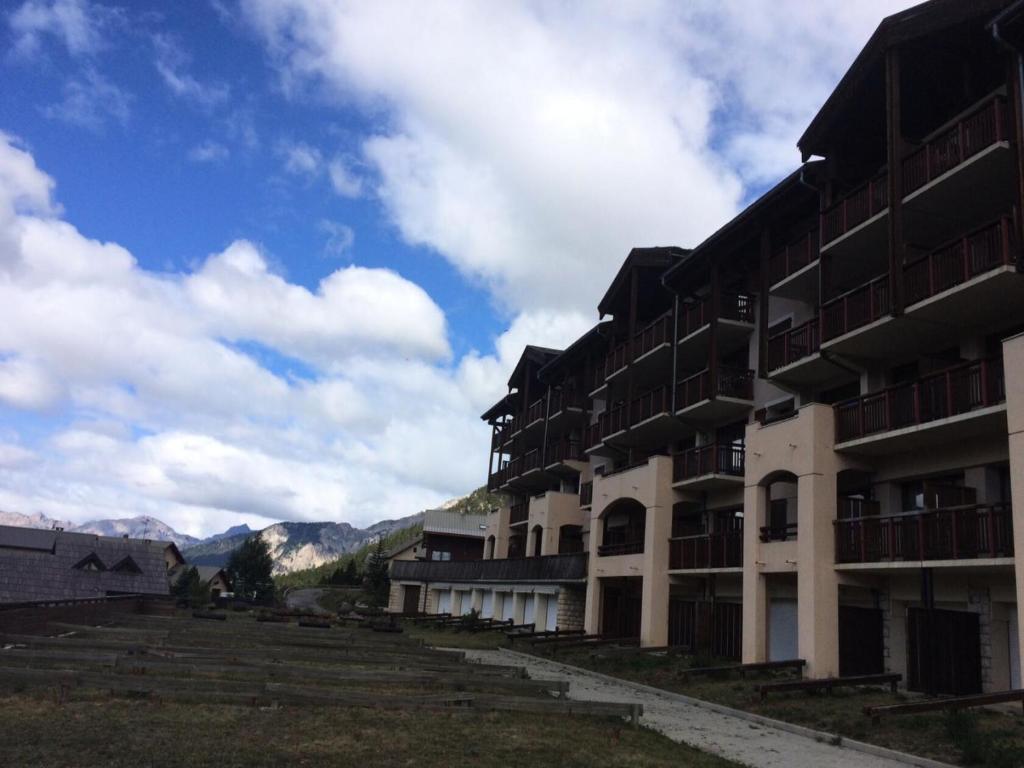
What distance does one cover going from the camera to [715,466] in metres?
29.0

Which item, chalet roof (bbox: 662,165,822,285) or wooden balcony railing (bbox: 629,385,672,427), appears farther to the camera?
wooden balcony railing (bbox: 629,385,672,427)

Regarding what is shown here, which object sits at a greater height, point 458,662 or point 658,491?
point 658,491

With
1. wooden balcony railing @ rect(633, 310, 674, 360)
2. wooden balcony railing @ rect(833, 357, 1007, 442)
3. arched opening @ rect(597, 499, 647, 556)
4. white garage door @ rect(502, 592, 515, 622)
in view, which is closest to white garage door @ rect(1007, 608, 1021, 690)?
wooden balcony railing @ rect(833, 357, 1007, 442)

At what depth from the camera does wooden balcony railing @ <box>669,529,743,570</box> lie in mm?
26719

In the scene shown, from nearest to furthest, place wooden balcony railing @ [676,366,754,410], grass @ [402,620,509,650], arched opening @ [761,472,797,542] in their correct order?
1. arched opening @ [761,472,797,542]
2. wooden balcony railing @ [676,366,754,410]
3. grass @ [402,620,509,650]

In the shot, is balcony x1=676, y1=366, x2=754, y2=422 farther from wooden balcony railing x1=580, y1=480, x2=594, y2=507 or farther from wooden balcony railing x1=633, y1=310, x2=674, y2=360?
wooden balcony railing x1=580, y1=480, x2=594, y2=507

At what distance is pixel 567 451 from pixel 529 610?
910cm

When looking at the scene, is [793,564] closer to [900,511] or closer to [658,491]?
[900,511]

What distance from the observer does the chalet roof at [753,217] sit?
1027 inches

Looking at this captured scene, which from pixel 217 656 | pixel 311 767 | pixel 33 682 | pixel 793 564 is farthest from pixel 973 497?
pixel 33 682

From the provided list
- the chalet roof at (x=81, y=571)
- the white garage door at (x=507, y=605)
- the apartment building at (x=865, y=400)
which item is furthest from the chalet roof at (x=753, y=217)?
the chalet roof at (x=81, y=571)

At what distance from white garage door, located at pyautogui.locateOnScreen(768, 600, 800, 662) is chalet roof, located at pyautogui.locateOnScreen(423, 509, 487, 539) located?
41767 mm

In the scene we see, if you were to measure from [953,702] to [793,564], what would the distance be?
9.21 metres

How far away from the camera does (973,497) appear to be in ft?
62.7
